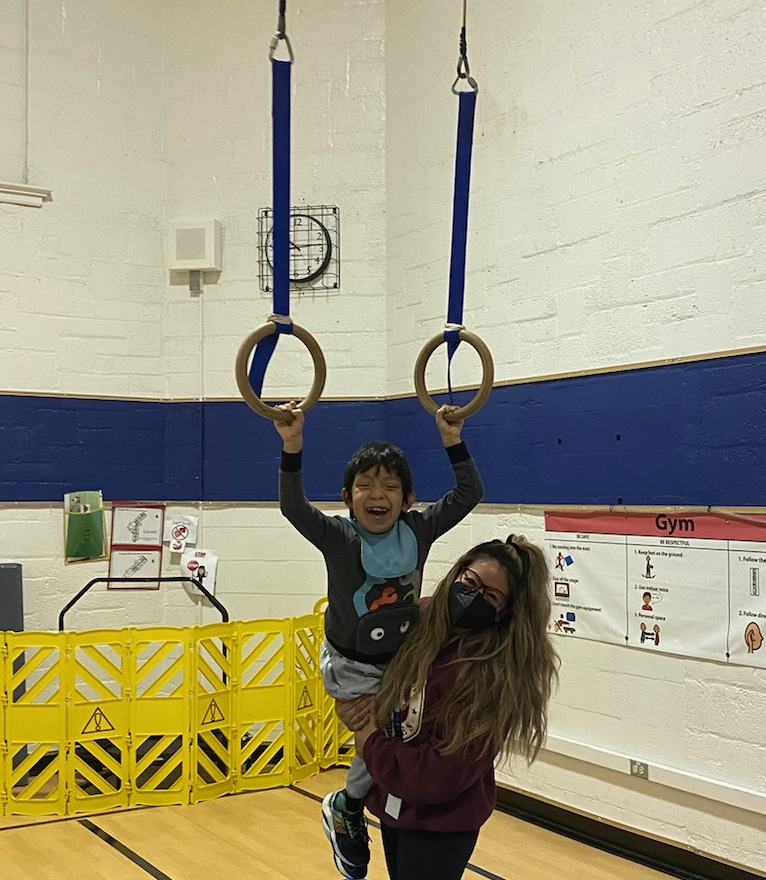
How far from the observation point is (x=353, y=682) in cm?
244

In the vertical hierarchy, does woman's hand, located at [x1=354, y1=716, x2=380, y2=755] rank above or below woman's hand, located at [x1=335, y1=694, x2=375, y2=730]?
below

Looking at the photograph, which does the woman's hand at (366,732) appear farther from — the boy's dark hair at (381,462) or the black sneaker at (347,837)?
the boy's dark hair at (381,462)

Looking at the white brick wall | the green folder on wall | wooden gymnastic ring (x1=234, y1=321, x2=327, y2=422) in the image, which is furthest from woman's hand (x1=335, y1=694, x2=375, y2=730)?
the green folder on wall

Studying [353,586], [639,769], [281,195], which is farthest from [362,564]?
[639,769]

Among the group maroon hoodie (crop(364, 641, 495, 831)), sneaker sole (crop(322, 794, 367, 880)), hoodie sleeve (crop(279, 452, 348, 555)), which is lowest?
sneaker sole (crop(322, 794, 367, 880))

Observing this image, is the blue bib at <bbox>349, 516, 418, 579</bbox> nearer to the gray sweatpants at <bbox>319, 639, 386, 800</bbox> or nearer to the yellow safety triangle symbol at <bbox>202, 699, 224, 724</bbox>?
the gray sweatpants at <bbox>319, 639, 386, 800</bbox>

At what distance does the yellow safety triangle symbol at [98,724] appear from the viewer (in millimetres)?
4871

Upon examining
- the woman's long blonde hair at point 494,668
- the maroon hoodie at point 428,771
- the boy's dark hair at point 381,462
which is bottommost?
the maroon hoodie at point 428,771

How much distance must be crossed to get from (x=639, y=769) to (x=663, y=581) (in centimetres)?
78

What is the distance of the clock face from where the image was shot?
19.3 feet

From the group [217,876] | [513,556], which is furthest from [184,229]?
[513,556]

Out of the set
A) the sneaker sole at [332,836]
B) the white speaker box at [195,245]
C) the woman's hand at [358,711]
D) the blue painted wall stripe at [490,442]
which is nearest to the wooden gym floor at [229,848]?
the blue painted wall stripe at [490,442]

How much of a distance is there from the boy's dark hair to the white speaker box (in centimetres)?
362

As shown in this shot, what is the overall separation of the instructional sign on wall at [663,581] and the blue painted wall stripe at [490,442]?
0.11 m
